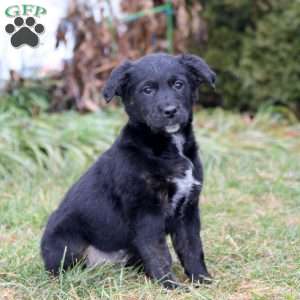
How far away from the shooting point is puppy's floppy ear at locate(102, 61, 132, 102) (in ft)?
11.0

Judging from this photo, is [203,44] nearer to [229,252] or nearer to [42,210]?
[42,210]

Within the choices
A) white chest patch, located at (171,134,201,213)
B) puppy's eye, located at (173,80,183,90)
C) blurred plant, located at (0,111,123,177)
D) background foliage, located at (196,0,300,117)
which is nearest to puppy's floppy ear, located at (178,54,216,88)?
puppy's eye, located at (173,80,183,90)

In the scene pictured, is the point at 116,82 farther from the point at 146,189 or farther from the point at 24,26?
the point at 24,26

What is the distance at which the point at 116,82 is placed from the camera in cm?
336

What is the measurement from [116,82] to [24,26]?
9.40 ft

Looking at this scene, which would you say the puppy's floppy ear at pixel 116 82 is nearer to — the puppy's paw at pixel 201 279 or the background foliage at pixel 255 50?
the puppy's paw at pixel 201 279

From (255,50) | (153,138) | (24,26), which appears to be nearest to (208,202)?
(153,138)

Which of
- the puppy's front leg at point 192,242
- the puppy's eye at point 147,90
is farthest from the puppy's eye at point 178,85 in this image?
the puppy's front leg at point 192,242

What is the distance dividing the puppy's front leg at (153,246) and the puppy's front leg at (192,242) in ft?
0.64

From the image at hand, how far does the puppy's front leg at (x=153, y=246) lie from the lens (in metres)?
3.19

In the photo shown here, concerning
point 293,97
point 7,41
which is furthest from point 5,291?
point 293,97

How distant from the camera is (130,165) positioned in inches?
129

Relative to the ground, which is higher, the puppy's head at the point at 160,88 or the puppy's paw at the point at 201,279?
the puppy's head at the point at 160,88

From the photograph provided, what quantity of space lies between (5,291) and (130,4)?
217 inches
